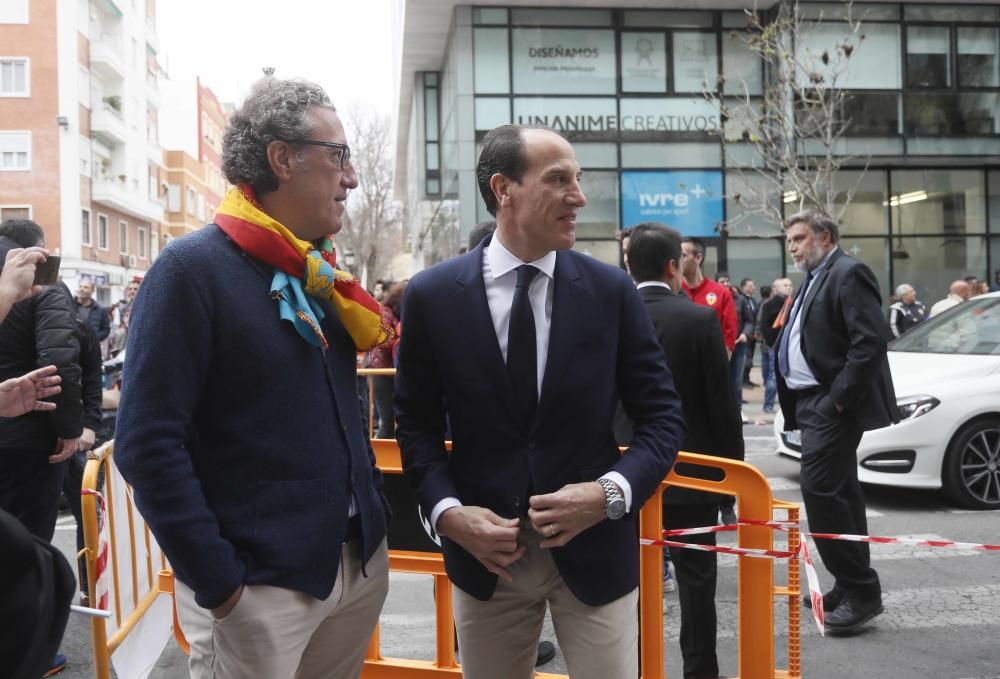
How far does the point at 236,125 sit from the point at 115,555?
6.90 feet

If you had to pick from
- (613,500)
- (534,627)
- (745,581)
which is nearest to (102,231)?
(745,581)

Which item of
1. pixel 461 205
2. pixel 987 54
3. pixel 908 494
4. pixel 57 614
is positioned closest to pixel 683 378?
pixel 57 614

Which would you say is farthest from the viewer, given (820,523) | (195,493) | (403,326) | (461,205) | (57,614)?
(461,205)

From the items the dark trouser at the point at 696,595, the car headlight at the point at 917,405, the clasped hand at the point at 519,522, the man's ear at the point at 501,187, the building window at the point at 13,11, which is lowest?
the dark trouser at the point at 696,595

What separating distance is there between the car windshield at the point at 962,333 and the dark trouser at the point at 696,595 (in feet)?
15.9

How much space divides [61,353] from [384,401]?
514 cm

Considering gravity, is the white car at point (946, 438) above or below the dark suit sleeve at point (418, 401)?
below

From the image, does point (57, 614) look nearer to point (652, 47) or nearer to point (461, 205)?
point (461, 205)

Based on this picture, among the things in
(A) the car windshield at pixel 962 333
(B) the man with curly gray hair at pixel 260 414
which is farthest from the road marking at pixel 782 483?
(B) the man with curly gray hair at pixel 260 414

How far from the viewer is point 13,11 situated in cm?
3606

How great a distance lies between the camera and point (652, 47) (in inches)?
828

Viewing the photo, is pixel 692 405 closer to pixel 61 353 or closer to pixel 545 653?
pixel 545 653

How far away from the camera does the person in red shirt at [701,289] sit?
7289 mm

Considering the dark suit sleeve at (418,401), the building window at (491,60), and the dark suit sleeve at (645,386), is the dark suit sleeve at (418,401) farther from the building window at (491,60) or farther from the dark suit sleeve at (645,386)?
the building window at (491,60)
